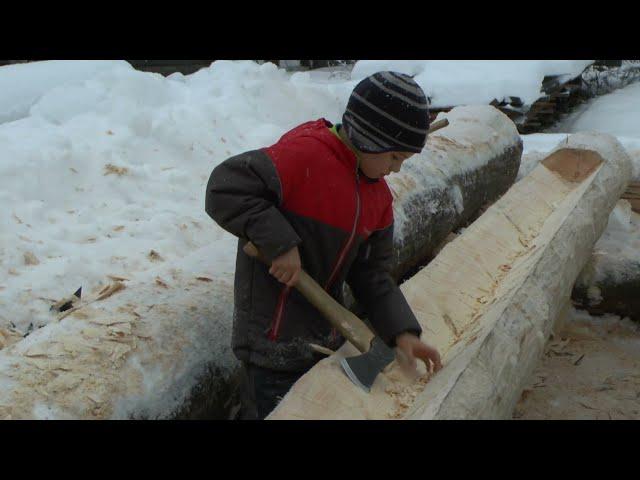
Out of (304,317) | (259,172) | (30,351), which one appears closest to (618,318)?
(304,317)

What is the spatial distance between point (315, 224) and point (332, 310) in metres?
0.30

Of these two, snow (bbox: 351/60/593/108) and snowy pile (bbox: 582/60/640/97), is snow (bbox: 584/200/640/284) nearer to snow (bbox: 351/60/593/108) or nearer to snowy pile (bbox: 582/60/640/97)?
snow (bbox: 351/60/593/108)

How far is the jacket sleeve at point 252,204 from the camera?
2020mm

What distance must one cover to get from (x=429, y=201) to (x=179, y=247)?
5.01 feet

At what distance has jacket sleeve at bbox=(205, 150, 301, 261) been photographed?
2020mm

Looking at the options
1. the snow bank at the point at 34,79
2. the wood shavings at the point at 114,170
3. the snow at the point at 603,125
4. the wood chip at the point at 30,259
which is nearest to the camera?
the wood chip at the point at 30,259

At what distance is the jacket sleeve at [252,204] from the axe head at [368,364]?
50cm

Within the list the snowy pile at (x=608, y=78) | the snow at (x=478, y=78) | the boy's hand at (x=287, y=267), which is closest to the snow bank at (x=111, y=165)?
the boy's hand at (x=287, y=267)

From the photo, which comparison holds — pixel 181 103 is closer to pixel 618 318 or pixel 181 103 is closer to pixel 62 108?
pixel 62 108

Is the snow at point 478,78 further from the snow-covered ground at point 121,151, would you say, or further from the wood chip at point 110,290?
the wood chip at point 110,290

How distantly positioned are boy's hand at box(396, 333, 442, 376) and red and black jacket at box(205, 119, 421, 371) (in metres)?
0.04

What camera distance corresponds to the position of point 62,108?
16.8 ft

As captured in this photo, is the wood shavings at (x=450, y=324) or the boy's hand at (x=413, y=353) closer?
the boy's hand at (x=413, y=353)

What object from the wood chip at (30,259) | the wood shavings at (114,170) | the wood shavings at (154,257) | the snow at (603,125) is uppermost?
the wood shavings at (114,170)
